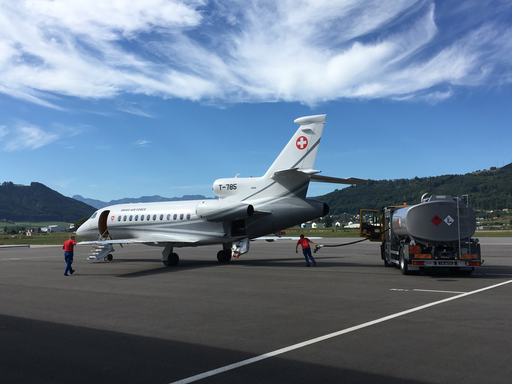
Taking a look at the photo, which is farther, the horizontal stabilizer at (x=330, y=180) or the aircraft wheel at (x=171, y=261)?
the aircraft wheel at (x=171, y=261)

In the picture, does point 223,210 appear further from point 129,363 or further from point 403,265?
point 129,363

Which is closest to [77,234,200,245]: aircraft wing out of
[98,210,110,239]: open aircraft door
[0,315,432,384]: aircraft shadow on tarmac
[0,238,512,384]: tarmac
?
[98,210,110,239]: open aircraft door

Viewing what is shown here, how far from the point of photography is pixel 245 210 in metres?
21.9

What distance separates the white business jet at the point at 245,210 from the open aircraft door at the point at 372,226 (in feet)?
8.37

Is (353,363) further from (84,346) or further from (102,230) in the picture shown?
(102,230)

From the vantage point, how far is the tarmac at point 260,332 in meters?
5.96

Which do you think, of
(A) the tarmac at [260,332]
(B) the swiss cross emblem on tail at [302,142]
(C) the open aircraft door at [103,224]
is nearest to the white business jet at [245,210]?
(B) the swiss cross emblem on tail at [302,142]

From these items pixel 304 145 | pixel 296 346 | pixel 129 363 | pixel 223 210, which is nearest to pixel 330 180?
pixel 304 145

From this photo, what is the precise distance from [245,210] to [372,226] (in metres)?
7.02

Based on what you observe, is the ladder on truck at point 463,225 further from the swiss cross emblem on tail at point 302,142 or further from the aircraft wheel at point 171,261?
the aircraft wheel at point 171,261

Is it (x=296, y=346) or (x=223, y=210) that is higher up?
(x=223, y=210)

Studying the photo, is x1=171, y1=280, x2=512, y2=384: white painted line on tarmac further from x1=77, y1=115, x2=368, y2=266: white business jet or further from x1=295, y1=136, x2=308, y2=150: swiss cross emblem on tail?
x1=295, y1=136, x2=308, y2=150: swiss cross emblem on tail

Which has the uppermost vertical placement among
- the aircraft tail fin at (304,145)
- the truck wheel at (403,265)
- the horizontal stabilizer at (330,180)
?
the aircraft tail fin at (304,145)

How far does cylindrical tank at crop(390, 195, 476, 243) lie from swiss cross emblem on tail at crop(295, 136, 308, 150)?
281 inches
